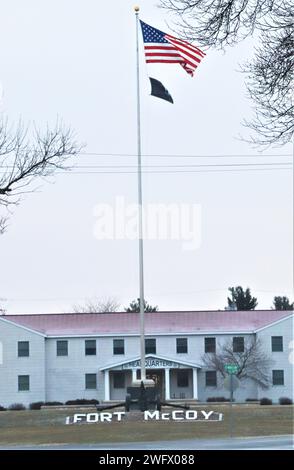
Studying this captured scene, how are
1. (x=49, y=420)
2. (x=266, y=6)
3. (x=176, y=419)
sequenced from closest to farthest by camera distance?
1. (x=266, y=6)
2. (x=176, y=419)
3. (x=49, y=420)

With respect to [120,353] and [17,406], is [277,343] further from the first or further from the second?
[17,406]

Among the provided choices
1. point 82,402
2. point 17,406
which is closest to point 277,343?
point 82,402

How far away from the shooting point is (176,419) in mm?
43062

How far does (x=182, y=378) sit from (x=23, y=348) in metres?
11.5

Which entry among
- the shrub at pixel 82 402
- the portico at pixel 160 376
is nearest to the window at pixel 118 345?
the portico at pixel 160 376

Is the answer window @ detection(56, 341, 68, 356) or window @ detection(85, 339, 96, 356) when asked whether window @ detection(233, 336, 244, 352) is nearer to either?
window @ detection(85, 339, 96, 356)

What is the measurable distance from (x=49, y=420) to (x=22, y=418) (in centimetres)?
292

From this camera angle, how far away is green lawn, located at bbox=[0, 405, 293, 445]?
34.5m

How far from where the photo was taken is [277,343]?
6925 centimetres

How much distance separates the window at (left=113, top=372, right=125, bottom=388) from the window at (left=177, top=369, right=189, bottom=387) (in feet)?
12.8
